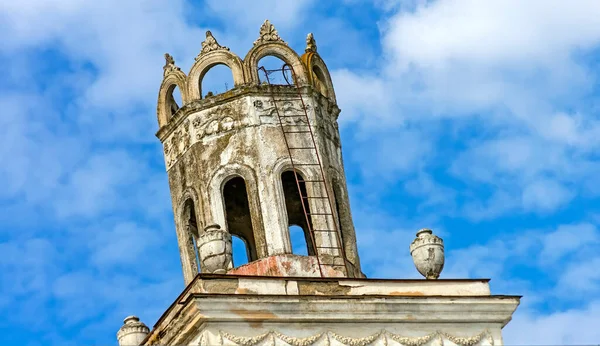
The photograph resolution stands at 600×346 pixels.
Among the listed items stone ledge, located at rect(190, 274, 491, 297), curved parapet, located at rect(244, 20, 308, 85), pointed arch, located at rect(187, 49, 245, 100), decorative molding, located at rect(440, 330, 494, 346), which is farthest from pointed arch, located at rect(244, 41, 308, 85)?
decorative molding, located at rect(440, 330, 494, 346)

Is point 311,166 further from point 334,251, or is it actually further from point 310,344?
point 310,344

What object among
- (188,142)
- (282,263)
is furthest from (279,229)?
(188,142)

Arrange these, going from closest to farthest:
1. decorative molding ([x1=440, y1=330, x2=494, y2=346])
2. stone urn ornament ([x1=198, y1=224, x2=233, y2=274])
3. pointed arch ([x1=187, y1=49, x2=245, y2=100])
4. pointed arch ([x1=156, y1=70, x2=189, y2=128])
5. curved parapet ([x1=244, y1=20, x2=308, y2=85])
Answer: stone urn ornament ([x1=198, y1=224, x2=233, y2=274]) → decorative molding ([x1=440, y1=330, x2=494, y2=346]) → pointed arch ([x1=187, y1=49, x2=245, y2=100]) → curved parapet ([x1=244, y1=20, x2=308, y2=85]) → pointed arch ([x1=156, y1=70, x2=189, y2=128])

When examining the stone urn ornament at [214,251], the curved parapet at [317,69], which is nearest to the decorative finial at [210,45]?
the curved parapet at [317,69]

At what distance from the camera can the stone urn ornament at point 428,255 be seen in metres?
26.6

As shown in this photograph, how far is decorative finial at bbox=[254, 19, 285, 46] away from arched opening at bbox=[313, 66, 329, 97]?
37.1 inches

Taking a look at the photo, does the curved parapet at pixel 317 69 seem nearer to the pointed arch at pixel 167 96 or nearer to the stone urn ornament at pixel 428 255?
the pointed arch at pixel 167 96

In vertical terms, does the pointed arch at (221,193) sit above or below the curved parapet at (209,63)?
below

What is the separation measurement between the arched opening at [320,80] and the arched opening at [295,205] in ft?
6.25

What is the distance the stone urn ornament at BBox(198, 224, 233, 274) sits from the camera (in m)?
25.4

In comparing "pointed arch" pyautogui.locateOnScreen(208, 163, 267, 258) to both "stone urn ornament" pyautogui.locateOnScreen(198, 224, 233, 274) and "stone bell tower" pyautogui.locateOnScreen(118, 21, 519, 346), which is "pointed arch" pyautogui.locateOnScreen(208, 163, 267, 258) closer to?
"stone bell tower" pyautogui.locateOnScreen(118, 21, 519, 346)

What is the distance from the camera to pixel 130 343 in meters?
26.3

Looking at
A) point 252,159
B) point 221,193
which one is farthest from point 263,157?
point 221,193

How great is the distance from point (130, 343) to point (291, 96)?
19.1 feet
